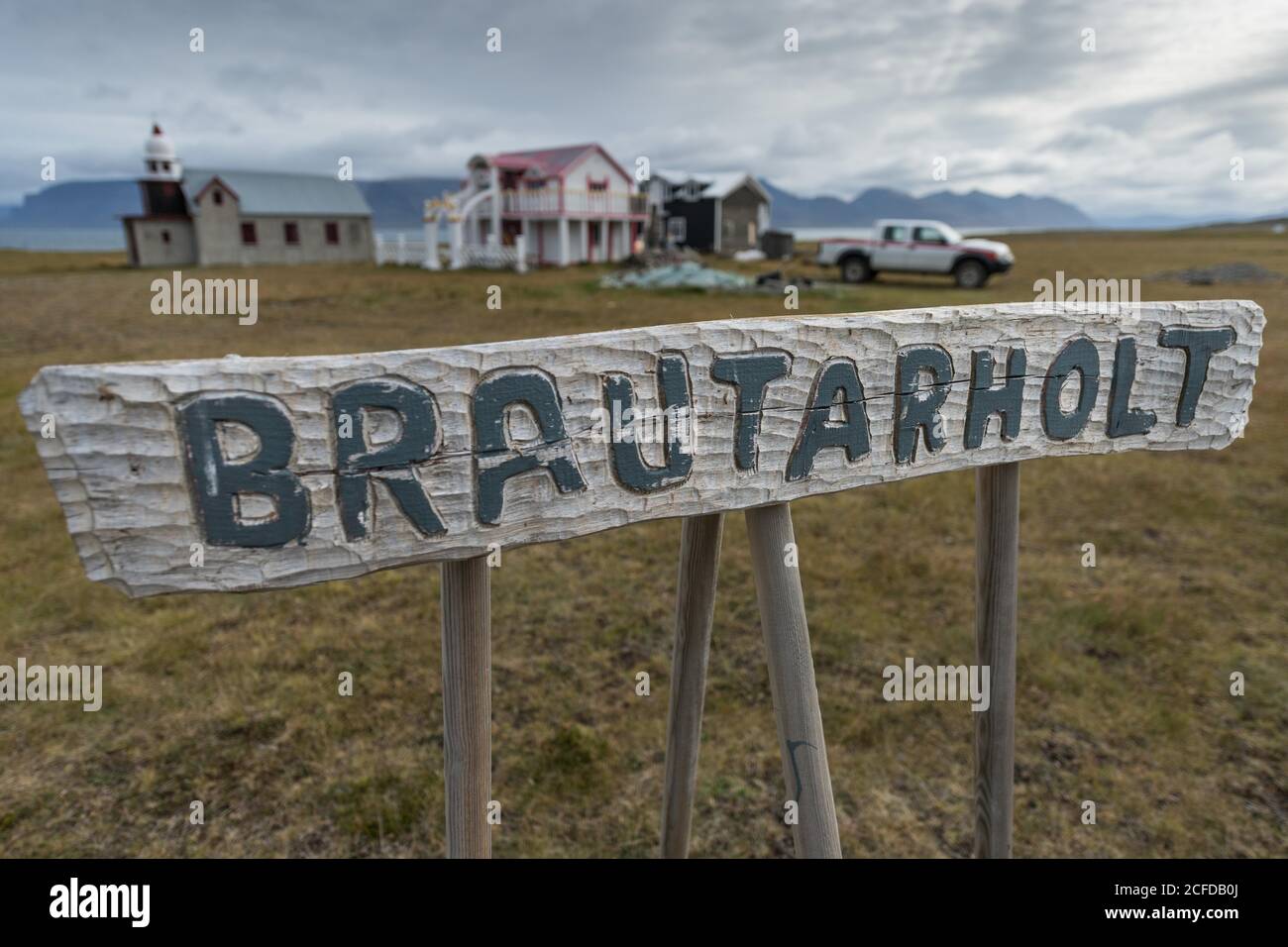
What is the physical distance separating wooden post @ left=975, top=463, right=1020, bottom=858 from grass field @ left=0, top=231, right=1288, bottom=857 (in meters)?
0.63

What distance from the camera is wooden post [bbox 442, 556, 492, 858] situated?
4.69 feet

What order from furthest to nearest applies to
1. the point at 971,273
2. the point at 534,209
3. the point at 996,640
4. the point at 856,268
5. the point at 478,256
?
the point at 534,209
the point at 478,256
the point at 856,268
the point at 971,273
the point at 996,640

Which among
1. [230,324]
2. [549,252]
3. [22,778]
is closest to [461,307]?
[230,324]

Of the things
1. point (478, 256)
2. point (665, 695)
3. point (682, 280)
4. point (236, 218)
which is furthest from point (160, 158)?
point (665, 695)

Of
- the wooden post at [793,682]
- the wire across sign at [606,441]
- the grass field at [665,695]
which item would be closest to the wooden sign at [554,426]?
the wire across sign at [606,441]

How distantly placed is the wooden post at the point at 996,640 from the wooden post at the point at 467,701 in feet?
4.20

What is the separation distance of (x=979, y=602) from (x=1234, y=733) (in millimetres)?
2137

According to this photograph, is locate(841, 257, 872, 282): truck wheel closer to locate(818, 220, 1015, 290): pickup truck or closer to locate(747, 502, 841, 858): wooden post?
locate(818, 220, 1015, 290): pickup truck

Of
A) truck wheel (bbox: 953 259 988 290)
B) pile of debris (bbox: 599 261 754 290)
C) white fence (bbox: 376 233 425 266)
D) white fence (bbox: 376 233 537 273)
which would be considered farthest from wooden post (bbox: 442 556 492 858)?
white fence (bbox: 376 233 425 266)

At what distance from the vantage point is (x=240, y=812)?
9.45 ft

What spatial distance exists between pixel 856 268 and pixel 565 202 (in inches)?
383

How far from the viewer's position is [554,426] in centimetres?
130

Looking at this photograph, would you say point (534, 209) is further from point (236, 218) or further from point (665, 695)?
point (665, 695)
